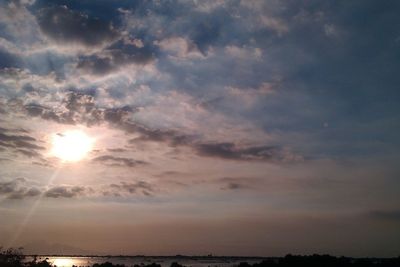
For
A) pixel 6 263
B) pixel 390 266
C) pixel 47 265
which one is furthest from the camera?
pixel 390 266

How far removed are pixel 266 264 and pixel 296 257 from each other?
5.90m

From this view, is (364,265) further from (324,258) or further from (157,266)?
(157,266)

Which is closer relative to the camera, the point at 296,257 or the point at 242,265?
the point at 296,257

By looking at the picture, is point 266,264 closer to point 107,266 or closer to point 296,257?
point 296,257

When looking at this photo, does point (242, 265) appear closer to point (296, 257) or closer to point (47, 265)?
point (296, 257)

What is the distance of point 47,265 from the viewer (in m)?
74.2

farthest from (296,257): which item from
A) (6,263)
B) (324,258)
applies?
(6,263)

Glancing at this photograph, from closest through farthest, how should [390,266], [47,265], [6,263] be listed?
[6,263]
[47,265]
[390,266]

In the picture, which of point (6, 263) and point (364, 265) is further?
point (364, 265)

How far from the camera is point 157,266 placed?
8175 centimetres

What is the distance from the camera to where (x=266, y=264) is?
7431cm

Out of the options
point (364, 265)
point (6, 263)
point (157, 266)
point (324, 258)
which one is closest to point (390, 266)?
point (364, 265)

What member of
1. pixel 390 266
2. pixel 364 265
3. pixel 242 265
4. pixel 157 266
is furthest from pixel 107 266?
pixel 390 266

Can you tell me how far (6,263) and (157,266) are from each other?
28.4 m
